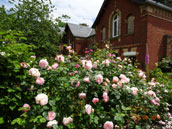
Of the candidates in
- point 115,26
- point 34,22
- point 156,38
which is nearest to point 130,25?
point 115,26

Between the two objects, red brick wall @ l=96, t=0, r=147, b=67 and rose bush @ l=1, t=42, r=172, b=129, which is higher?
red brick wall @ l=96, t=0, r=147, b=67

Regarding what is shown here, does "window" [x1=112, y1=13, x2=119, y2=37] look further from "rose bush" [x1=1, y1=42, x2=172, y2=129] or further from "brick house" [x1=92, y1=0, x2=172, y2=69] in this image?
"rose bush" [x1=1, y1=42, x2=172, y2=129]

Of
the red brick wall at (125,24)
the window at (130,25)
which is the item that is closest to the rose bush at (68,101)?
the red brick wall at (125,24)

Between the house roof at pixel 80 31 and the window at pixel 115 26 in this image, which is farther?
the house roof at pixel 80 31

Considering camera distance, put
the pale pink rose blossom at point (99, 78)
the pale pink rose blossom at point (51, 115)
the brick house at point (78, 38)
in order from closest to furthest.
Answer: the pale pink rose blossom at point (51, 115)
the pale pink rose blossom at point (99, 78)
the brick house at point (78, 38)

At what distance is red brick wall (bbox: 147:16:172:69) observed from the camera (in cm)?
754

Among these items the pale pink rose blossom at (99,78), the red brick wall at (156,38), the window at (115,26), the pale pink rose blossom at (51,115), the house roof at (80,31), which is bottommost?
the pale pink rose blossom at (51,115)

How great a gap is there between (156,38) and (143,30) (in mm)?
1088

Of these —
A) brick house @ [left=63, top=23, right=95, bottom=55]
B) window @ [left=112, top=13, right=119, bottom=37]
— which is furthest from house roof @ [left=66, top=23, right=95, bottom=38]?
window @ [left=112, top=13, right=119, bottom=37]

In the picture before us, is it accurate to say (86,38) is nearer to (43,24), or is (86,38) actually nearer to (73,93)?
(43,24)

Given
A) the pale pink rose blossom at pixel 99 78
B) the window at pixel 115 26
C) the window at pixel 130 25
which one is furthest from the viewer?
the window at pixel 115 26

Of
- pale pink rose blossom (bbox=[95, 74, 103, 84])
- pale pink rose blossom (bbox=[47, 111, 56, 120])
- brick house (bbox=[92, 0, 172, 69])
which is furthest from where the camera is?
brick house (bbox=[92, 0, 172, 69])

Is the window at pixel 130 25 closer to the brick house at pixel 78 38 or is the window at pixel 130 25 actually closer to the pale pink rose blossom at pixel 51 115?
the pale pink rose blossom at pixel 51 115

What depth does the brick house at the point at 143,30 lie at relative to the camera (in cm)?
750
